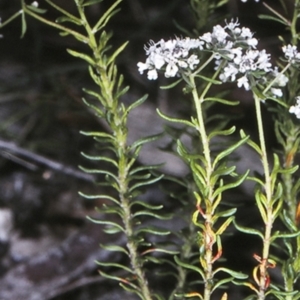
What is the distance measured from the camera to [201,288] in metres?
1.39

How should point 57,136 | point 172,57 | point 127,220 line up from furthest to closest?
point 57,136 < point 127,220 < point 172,57

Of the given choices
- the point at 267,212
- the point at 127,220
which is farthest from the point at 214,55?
the point at 127,220

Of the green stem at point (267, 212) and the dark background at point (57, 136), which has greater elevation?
the dark background at point (57, 136)

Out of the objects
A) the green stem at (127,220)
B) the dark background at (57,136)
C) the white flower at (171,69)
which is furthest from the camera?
the dark background at (57,136)

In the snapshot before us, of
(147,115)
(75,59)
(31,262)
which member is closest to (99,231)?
(31,262)

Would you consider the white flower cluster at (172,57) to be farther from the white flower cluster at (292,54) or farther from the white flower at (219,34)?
the white flower cluster at (292,54)

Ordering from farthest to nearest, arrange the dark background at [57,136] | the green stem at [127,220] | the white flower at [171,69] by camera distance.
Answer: the dark background at [57,136]
the green stem at [127,220]
the white flower at [171,69]

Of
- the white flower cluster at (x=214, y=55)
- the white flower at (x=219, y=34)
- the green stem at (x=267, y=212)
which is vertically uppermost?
the white flower at (x=219, y=34)

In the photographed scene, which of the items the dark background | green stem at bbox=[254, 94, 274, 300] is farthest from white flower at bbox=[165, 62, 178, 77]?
the dark background

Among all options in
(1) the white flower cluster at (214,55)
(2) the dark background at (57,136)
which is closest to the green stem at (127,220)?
(1) the white flower cluster at (214,55)

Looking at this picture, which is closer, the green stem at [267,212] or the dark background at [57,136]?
the green stem at [267,212]

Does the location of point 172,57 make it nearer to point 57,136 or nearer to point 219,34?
point 219,34

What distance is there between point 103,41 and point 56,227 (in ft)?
3.14

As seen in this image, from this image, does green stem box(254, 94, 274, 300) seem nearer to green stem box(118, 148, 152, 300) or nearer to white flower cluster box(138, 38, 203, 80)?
white flower cluster box(138, 38, 203, 80)
